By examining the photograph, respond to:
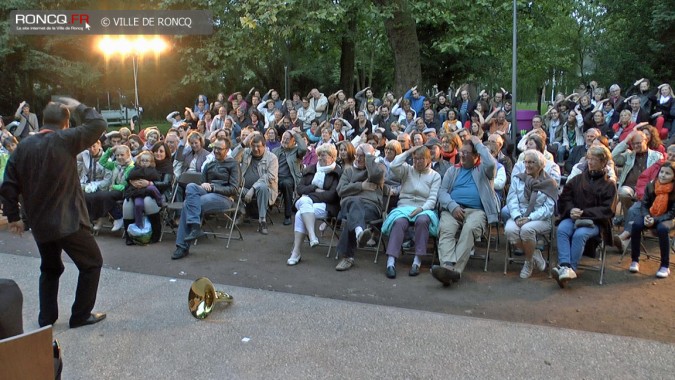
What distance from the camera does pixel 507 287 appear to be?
18.2 ft

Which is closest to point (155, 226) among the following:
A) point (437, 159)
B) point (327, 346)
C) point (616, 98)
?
point (437, 159)

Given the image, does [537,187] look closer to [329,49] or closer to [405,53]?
[405,53]

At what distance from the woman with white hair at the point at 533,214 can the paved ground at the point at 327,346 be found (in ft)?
4.95

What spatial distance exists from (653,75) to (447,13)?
7953mm

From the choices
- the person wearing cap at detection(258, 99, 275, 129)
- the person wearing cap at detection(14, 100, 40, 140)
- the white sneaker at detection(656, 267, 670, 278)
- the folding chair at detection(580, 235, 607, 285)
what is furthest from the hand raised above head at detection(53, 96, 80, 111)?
the person wearing cap at detection(14, 100, 40, 140)

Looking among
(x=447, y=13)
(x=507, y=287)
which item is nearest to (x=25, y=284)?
(x=507, y=287)

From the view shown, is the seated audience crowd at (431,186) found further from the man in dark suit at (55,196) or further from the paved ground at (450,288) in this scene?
the man in dark suit at (55,196)

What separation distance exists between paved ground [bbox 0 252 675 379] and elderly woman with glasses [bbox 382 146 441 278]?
49.2 inches

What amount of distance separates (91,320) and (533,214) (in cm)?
434

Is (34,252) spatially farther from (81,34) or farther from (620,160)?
(81,34)

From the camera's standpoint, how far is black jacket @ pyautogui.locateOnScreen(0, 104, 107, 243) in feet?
13.7

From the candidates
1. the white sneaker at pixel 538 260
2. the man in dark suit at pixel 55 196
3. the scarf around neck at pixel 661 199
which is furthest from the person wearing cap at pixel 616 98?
the man in dark suit at pixel 55 196

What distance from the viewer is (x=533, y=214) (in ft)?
19.2

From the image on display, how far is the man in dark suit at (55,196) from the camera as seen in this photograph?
4195 mm
